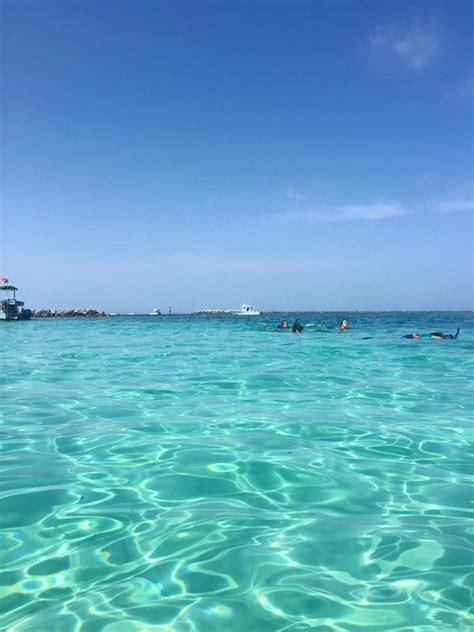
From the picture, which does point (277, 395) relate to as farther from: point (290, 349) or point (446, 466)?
point (290, 349)

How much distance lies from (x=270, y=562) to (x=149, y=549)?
0.75 m

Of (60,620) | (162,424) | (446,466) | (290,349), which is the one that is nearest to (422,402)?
(446,466)

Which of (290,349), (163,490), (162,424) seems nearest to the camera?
(163,490)

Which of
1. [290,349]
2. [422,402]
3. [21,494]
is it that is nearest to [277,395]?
[422,402]

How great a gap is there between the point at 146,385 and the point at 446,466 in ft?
18.8

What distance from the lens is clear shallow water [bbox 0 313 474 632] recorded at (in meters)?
2.37

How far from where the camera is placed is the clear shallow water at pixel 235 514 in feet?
7.76

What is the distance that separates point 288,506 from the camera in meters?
3.52

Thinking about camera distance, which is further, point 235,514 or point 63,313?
point 63,313

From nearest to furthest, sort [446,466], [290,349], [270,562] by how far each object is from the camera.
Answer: [270,562], [446,466], [290,349]

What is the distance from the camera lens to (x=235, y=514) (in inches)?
133

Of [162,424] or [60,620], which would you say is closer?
[60,620]

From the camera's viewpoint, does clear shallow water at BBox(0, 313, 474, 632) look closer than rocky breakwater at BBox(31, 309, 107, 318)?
Yes

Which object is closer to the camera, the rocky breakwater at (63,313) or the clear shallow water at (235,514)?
the clear shallow water at (235,514)
